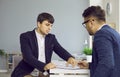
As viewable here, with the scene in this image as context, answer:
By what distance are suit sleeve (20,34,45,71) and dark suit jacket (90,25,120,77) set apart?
0.41 metres

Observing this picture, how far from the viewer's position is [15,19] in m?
6.60

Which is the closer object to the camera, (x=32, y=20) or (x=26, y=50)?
(x=26, y=50)

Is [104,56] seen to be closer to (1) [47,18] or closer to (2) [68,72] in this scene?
(2) [68,72]

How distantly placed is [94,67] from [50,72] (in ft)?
0.97

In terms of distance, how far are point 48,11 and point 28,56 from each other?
15.3 ft

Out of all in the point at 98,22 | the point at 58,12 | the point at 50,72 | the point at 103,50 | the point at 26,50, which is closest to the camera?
the point at 103,50

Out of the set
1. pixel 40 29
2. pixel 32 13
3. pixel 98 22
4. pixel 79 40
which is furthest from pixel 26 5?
pixel 98 22

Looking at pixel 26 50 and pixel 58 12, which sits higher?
pixel 58 12

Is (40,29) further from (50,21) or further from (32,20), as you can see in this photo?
(32,20)

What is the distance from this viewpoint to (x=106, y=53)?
1.52 m

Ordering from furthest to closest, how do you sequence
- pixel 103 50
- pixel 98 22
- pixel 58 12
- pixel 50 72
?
pixel 58 12 < pixel 50 72 < pixel 98 22 < pixel 103 50

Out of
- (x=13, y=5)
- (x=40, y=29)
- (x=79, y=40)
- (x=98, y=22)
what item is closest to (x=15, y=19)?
(x=13, y=5)

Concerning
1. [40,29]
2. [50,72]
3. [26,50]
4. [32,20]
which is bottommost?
[50,72]

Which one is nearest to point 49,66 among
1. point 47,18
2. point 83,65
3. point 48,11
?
point 83,65
